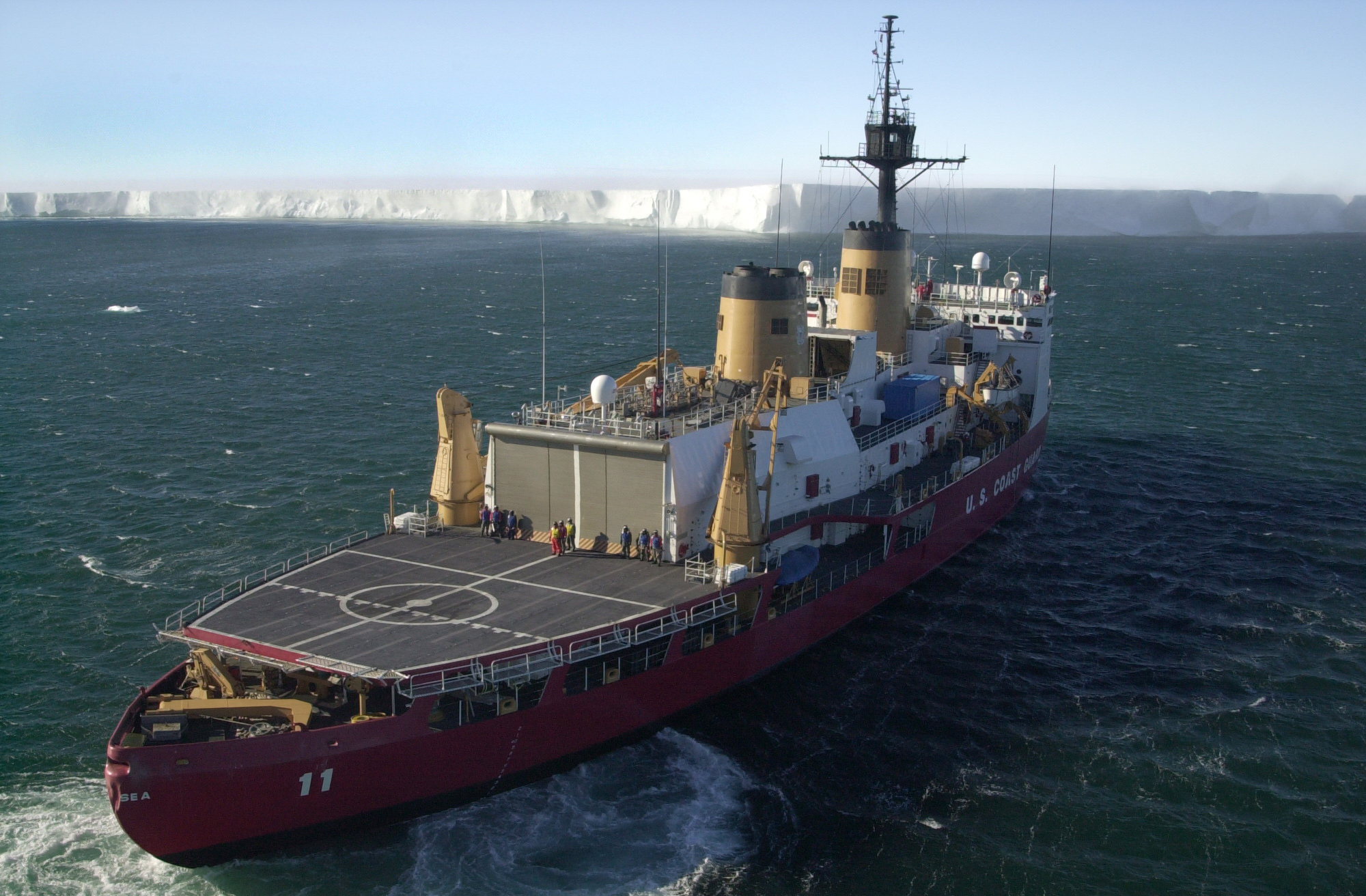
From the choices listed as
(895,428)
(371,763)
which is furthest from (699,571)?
(895,428)

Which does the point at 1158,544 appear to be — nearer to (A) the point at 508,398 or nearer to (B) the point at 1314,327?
(A) the point at 508,398

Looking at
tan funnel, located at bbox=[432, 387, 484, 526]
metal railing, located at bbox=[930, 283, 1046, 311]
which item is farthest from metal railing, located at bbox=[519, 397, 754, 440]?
metal railing, located at bbox=[930, 283, 1046, 311]

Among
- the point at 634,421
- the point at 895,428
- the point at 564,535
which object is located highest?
the point at 634,421

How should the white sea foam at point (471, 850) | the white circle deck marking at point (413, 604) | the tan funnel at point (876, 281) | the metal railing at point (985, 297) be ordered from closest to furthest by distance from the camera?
the white sea foam at point (471, 850) → the white circle deck marking at point (413, 604) → the tan funnel at point (876, 281) → the metal railing at point (985, 297)

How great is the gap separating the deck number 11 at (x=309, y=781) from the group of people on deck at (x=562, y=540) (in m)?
9.55

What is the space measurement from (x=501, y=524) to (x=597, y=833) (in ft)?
34.6

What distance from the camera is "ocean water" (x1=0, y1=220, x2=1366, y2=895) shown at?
21.5m

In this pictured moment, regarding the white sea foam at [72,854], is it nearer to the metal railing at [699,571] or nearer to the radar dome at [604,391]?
the metal railing at [699,571]

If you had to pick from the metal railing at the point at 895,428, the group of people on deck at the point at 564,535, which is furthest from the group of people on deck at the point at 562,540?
the metal railing at the point at 895,428

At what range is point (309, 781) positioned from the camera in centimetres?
2031

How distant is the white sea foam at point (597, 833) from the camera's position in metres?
20.8

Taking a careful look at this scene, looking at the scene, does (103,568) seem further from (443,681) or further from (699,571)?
(699,571)

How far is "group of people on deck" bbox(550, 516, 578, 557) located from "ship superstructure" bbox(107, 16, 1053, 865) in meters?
0.24

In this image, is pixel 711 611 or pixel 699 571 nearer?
pixel 711 611
